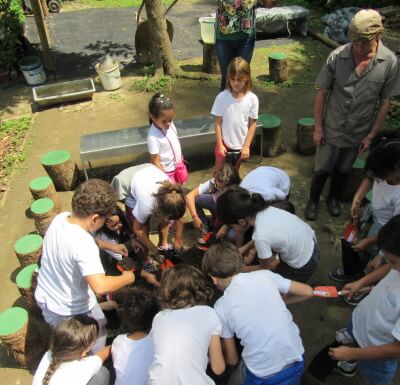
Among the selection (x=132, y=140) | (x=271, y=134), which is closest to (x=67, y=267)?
(x=132, y=140)

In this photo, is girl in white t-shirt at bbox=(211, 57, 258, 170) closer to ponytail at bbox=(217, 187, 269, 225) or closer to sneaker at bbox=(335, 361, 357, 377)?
ponytail at bbox=(217, 187, 269, 225)

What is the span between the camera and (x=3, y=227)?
4285mm

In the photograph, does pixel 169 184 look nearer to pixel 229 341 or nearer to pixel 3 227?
pixel 229 341

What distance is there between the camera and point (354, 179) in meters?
4.11

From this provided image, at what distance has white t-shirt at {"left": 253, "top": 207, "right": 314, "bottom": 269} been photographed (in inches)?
101

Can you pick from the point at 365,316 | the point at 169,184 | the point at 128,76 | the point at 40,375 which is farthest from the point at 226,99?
the point at 128,76

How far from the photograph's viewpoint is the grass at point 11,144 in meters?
5.25

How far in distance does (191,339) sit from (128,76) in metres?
6.24

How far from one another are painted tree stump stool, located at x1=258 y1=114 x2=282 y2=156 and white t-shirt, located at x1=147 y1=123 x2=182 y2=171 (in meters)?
1.59

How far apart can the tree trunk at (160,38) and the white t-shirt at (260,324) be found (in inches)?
220

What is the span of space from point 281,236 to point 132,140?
2649 millimetres

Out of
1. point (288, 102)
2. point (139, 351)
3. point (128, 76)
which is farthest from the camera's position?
point (128, 76)

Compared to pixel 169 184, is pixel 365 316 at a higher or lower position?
lower

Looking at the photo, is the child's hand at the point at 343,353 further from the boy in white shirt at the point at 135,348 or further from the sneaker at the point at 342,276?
the sneaker at the point at 342,276
